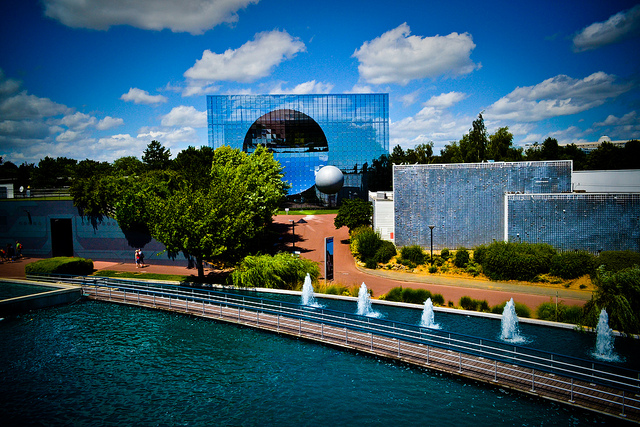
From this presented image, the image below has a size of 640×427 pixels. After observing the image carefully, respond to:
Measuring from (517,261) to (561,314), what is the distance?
954cm

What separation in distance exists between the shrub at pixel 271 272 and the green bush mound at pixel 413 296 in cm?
600

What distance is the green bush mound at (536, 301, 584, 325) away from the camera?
64.2 ft

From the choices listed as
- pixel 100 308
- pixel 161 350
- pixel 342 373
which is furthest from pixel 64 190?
pixel 342 373

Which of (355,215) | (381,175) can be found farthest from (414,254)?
(381,175)

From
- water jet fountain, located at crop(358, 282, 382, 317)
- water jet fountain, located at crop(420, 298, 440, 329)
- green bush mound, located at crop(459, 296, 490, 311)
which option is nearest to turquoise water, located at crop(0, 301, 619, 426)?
water jet fountain, located at crop(420, 298, 440, 329)

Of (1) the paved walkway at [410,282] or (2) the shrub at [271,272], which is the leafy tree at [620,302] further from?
(2) the shrub at [271,272]

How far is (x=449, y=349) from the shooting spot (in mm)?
15320

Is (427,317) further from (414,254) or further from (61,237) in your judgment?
(61,237)

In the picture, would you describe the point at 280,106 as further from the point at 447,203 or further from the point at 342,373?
the point at 342,373

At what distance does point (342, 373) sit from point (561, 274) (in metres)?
20.8

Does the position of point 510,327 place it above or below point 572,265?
below

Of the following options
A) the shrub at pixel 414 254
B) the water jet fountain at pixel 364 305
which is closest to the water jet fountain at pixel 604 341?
the water jet fountain at pixel 364 305

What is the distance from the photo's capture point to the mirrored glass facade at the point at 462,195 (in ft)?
115

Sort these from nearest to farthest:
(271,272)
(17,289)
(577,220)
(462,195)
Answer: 1. (17,289)
2. (271,272)
3. (577,220)
4. (462,195)
